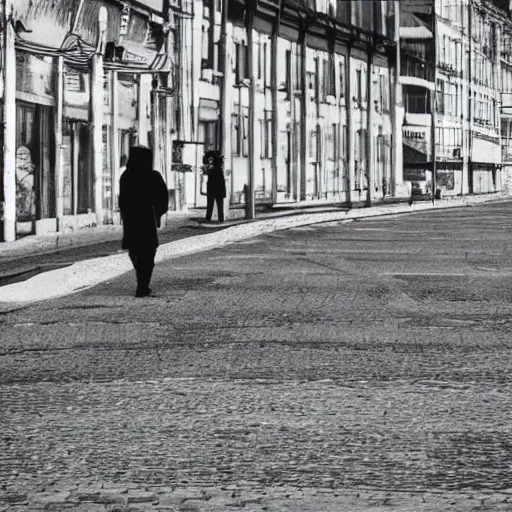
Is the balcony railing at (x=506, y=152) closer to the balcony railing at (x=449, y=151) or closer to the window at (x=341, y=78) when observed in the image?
the balcony railing at (x=449, y=151)

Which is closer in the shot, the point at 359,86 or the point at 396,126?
the point at 359,86

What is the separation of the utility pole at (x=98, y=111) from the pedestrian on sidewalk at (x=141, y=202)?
16238mm

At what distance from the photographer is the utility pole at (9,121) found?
27688mm

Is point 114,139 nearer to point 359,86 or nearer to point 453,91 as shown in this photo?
point 359,86

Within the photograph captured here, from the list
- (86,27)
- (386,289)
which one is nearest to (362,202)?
(86,27)

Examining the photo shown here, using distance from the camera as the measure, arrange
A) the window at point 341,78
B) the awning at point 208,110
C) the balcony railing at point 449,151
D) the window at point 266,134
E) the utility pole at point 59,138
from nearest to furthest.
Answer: the utility pole at point 59,138
the awning at point 208,110
the window at point 266,134
the window at point 341,78
the balcony railing at point 449,151

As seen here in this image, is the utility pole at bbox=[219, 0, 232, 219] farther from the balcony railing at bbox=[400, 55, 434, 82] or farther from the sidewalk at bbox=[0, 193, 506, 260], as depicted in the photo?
the balcony railing at bbox=[400, 55, 434, 82]

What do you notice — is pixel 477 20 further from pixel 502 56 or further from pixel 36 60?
pixel 36 60

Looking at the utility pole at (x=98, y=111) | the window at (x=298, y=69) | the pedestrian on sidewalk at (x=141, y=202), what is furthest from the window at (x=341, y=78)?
the pedestrian on sidewalk at (x=141, y=202)

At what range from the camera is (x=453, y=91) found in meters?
102

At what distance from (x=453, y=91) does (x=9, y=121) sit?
7641 centimetres

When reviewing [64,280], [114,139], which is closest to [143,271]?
[64,280]

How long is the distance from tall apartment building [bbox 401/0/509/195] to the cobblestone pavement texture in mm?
72448

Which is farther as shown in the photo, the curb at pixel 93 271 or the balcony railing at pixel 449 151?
the balcony railing at pixel 449 151
